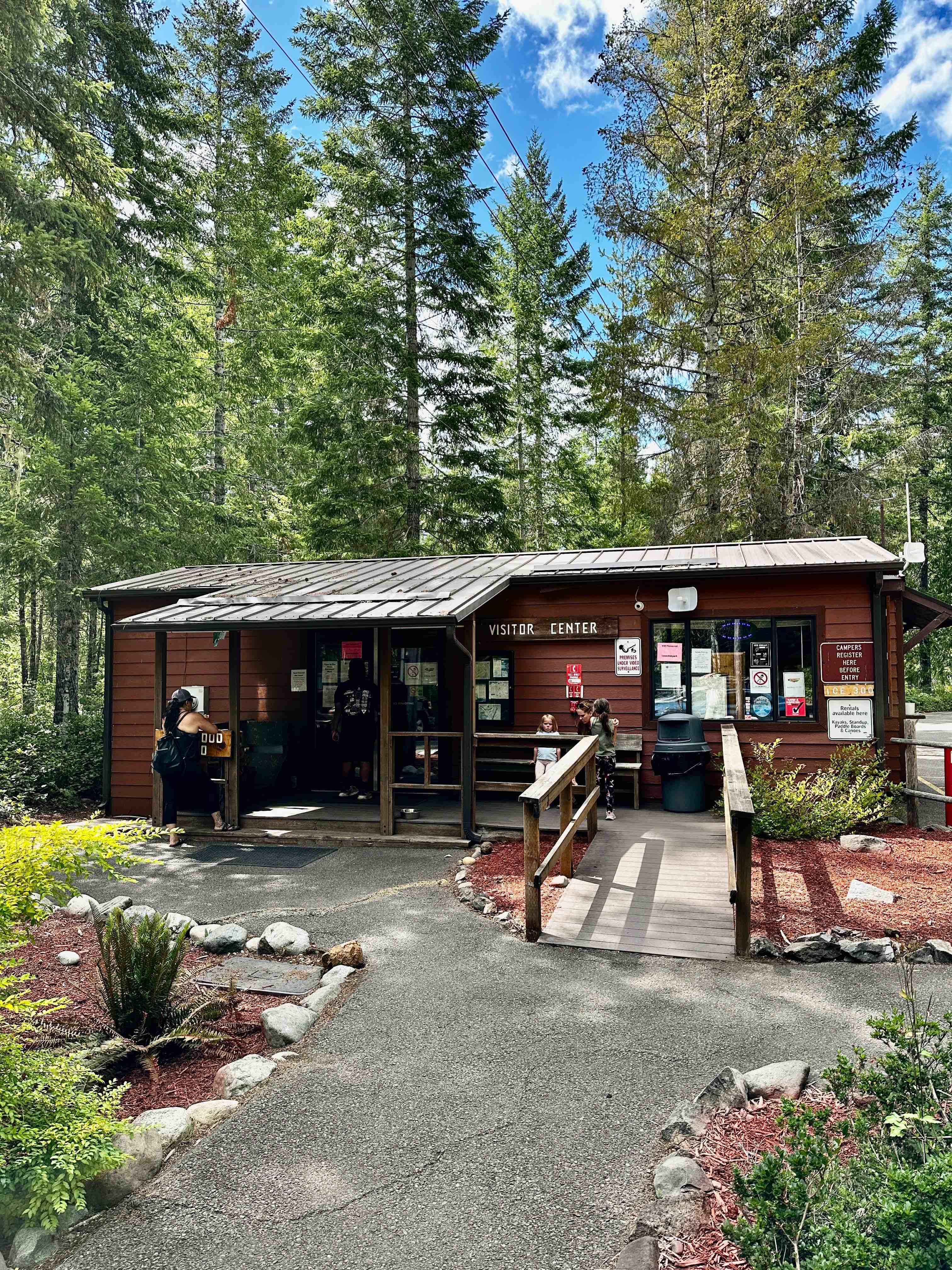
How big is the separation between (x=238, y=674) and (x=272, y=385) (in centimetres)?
1125

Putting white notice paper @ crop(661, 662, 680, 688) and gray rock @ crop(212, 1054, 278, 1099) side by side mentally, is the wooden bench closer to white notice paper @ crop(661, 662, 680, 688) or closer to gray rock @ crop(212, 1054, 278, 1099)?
white notice paper @ crop(661, 662, 680, 688)

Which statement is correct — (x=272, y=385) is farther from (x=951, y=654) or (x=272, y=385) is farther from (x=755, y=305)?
(x=951, y=654)

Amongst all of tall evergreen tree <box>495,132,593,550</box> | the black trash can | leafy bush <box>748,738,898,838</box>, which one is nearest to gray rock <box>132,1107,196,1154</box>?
leafy bush <box>748,738,898,838</box>

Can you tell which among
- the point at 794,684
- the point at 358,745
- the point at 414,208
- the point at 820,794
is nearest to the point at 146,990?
the point at 820,794

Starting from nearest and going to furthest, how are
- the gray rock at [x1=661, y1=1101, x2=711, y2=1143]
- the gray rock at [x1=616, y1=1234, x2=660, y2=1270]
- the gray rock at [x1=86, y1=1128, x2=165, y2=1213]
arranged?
the gray rock at [x1=616, y1=1234, x2=660, y2=1270] < the gray rock at [x1=86, y1=1128, x2=165, y2=1213] < the gray rock at [x1=661, y1=1101, x2=711, y2=1143]

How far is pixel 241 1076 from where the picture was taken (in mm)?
3604

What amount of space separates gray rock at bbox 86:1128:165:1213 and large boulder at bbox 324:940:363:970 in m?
2.01

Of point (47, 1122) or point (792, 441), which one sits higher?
point (792, 441)

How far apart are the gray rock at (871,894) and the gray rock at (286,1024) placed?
167 inches

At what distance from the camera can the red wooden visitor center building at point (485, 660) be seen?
920 cm

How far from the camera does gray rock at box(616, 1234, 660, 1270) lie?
7.60 feet

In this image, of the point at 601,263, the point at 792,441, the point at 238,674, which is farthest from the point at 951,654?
the point at 238,674

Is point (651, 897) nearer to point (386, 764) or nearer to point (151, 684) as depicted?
point (386, 764)

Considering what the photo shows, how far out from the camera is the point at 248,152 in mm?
18828
